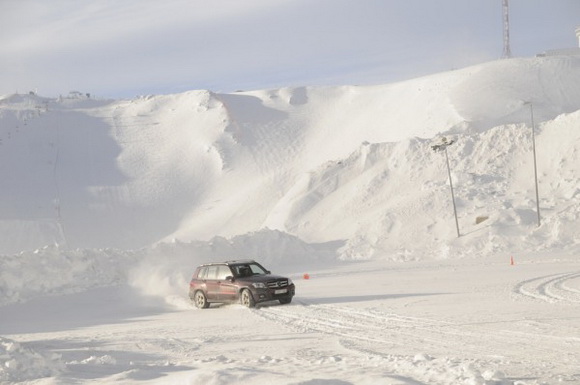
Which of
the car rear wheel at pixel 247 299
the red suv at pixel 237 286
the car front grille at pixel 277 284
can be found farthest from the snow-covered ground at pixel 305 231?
the car front grille at pixel 277 284

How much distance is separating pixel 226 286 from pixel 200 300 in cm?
146

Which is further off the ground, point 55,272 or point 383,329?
point 55,272

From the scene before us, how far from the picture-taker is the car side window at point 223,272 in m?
24.0

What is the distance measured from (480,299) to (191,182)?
76.2 metres

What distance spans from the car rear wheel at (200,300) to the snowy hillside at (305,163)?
25.7 m

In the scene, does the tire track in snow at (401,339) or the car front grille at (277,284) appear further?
the car front grille at (277,284)

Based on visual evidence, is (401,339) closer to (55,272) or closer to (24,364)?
(24,364)

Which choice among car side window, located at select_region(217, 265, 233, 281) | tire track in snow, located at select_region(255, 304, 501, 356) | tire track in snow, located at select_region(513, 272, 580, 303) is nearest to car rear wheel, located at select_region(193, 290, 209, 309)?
car side window, located at select_region(217, 265, 233, 281)

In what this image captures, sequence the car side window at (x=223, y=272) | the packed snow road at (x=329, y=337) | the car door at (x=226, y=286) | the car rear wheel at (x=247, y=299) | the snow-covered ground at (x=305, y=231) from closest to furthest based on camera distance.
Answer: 1. the packed snow road at (x=329, y=337)
2. the snow-covered ground at (x=305, y=231)
3. the car rear wheel at (x=247, y=299)
4. the car door at (x=226, y=286)
5. the car side window at (x=223, y=272)

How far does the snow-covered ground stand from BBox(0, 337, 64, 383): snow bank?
0.14ft

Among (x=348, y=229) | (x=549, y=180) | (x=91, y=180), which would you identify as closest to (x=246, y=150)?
(x=91, y=180)

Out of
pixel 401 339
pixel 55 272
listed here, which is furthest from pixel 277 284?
pixel 55 272

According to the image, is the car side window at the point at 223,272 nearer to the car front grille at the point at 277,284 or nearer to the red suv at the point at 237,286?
the red suv at the point at 237,286

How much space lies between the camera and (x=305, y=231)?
219 feet
